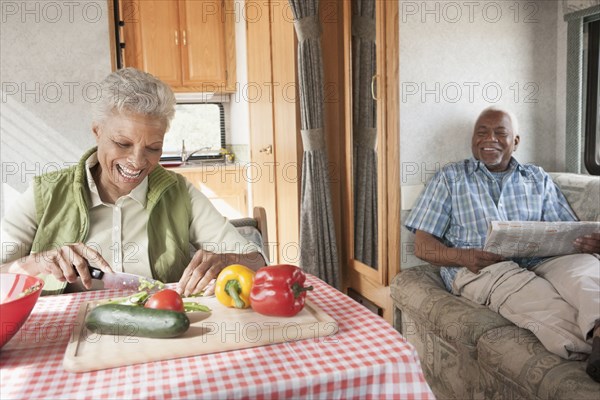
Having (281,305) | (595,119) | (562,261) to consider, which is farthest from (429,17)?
(281,305)

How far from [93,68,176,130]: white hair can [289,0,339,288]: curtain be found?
175 centimetres

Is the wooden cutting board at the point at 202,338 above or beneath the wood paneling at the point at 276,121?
beneath

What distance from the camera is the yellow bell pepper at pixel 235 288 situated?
1245 mm

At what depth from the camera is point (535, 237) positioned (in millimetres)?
2240

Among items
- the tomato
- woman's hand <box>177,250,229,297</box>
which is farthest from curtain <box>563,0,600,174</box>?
the tomato

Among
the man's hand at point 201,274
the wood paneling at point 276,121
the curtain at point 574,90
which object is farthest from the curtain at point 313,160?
the man's hand at point 201,274

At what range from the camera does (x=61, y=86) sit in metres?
2.54

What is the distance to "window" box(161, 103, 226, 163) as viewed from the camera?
17.9ft

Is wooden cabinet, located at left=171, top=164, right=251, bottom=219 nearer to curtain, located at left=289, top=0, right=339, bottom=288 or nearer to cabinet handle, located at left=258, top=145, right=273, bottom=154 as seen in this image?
cabinet handle, located at left=258, top=145, right=273, bottom=154

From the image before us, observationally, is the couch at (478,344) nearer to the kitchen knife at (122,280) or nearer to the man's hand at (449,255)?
the man's hand at (449,255)

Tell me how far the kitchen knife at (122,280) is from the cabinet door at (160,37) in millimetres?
3908

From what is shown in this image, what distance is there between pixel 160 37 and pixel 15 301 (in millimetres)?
4470

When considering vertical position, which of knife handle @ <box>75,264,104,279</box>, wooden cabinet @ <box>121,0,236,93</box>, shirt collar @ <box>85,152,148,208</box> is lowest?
knife handle @ <box>75,264,104,279</box>

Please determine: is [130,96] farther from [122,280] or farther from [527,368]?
[527,368]
